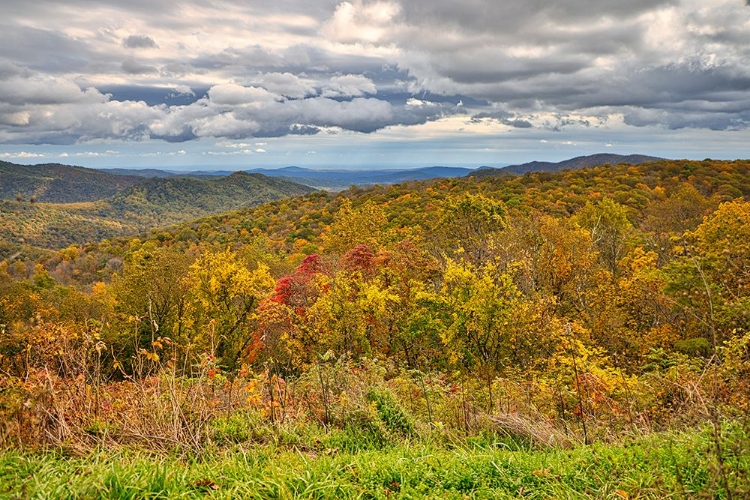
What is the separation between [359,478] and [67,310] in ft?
111

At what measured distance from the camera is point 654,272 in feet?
61.8

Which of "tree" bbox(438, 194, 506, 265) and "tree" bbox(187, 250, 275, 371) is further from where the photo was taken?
"tree" bbox(438, 194, 506, 265)

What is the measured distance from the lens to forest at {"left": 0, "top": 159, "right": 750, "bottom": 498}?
5223 millimetres

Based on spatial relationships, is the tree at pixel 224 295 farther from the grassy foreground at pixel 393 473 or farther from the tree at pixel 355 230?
the grassy foreground at pixel 393 473

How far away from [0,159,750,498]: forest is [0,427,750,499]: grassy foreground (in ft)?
0.25

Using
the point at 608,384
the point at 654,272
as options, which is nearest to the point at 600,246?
the point at 654,272

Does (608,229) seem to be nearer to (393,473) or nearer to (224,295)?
(224,295)

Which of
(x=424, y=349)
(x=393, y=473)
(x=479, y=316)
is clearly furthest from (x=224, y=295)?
(x=393, y=473)

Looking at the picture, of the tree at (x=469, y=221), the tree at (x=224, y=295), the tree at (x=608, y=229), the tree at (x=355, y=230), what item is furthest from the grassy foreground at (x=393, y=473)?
the tree at (x=355, y=230)

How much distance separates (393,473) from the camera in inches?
177

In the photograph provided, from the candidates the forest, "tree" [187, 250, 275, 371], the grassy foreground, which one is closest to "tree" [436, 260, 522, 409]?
the forest

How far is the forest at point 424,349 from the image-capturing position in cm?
522

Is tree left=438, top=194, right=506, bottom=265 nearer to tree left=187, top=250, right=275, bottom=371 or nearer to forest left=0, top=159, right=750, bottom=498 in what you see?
forest left=0, top=159, right=750, bottom=498

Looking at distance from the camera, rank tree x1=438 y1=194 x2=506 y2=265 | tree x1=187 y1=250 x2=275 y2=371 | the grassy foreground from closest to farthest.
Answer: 1. the grassy foreground
2. tree x1=187 y1=250 x2=275 y2=371
3. tree x1=438 y1=194 x2=506 y2=265
